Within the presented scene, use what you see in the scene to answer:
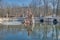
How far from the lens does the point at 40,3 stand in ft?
44.7

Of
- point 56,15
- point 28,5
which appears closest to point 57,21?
point 56,15

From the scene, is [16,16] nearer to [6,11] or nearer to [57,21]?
[6,11]

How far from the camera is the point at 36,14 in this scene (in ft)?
44.4

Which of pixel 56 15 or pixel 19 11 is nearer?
pixel 56 15

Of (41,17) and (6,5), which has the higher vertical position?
(6,5)

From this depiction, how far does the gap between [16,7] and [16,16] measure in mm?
822

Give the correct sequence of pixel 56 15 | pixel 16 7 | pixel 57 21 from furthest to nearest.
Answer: pixel 16 7 → pixel 56 15 → pixel 57 21

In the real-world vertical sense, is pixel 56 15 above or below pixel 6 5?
below

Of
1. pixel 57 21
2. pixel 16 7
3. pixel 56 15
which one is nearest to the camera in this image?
pixel 57 21

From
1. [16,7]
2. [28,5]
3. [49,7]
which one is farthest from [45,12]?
[16,7]

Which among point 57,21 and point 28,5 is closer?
point 57,21

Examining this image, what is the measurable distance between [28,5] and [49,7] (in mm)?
1714

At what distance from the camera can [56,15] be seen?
42.6 feet

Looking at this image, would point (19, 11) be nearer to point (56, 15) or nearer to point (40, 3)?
point (40, 3)
